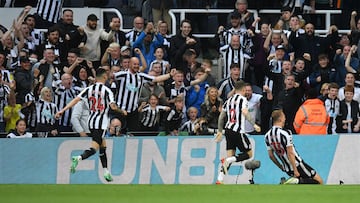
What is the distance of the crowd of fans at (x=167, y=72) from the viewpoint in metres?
20.0

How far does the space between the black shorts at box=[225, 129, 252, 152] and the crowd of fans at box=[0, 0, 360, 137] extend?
5.32ft

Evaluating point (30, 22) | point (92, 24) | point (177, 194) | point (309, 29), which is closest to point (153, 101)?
point (92, 24)

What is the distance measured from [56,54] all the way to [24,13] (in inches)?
40.6

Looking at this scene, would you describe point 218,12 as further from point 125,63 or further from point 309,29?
point 125,63

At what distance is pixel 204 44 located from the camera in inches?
885

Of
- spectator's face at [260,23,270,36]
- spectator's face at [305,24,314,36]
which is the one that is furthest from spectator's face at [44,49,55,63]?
spectator's face at [305,24,314,36]

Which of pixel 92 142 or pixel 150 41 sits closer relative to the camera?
pixel 92 142

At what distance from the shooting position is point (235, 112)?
59.0 feet

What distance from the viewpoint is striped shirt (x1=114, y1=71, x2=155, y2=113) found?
2014cm

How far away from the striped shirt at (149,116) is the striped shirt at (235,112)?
2103mm

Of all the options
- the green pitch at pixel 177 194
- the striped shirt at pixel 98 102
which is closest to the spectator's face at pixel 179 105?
the striped shirt at pixel 98 102

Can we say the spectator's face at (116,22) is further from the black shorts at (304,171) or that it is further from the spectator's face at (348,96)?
the black shorts at (304,171)

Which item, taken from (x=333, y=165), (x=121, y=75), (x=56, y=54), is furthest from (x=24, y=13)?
(x=333, y=165)

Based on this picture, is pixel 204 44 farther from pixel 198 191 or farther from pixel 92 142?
pixel 198 191
